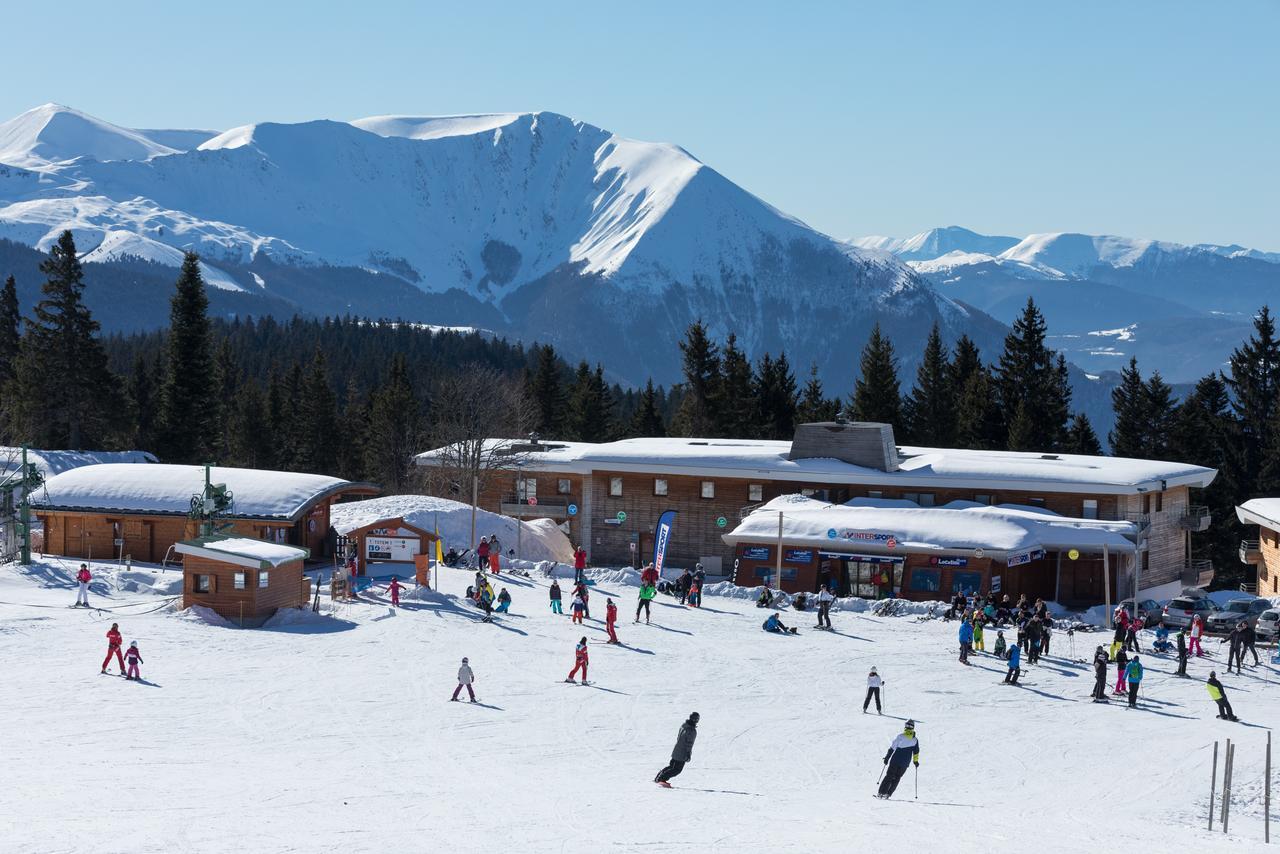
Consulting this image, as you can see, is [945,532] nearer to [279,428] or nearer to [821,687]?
[821,687]

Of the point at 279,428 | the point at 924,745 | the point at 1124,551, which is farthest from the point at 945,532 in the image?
the point at 279,428

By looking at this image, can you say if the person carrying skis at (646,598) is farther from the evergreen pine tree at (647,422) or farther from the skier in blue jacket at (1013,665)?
the evergreen pine tree at (647,422)

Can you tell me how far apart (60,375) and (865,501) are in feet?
142

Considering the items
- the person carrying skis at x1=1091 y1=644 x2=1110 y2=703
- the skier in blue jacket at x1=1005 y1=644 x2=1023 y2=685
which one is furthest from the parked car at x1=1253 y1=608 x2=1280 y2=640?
the skier in blue jacket at x1=1005 y1=644 x2=1023 y2=685

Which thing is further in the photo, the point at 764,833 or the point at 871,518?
the point at 871,518

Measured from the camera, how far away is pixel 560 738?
1129 inches

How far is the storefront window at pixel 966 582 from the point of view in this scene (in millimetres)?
51781

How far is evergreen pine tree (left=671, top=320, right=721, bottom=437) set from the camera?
312ft

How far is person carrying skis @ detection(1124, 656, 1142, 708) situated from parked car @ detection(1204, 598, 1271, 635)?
12.5 m

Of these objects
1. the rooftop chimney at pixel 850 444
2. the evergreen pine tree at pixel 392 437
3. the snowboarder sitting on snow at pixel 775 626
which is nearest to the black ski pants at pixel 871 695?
the snowboarder sitting on snow at pixel 775 626

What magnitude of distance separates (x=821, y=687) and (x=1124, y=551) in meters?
23.0

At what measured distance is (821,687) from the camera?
114 feet

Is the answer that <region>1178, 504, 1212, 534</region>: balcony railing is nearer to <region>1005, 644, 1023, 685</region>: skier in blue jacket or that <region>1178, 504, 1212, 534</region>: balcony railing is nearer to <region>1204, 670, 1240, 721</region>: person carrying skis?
<region>1005, 644, 1023, 685</region>: skier in blue jacket

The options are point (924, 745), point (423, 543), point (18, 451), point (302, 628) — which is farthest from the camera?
point (18, 451)
